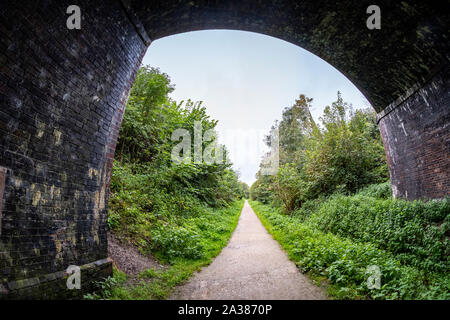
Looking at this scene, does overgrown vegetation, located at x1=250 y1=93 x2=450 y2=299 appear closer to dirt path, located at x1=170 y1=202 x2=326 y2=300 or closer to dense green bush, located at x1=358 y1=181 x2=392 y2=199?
dense green bush, located at x1=358 y1=181 x2=392 y2=199

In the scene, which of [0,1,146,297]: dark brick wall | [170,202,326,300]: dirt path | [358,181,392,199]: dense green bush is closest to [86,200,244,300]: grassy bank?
[170,202,326,300]: dirt path

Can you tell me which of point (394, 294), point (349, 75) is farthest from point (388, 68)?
point (394, 294)

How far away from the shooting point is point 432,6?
408cm

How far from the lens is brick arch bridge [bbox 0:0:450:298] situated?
2.59 m

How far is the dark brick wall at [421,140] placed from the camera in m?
5.30

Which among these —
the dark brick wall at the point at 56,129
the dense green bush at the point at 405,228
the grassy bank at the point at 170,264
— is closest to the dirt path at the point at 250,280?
the grassy bank at the point at 170,264

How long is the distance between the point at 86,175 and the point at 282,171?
12.0m

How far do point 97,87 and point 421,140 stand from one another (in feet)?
26.3

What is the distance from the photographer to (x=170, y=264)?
Answer: 5.17m

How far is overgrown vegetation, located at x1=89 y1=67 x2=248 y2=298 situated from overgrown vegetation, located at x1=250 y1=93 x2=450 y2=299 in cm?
276

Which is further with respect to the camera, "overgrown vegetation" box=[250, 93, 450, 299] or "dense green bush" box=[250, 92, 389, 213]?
"dense green bush" box=[250, 92, 389, 213]

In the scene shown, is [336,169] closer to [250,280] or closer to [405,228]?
[405,228]

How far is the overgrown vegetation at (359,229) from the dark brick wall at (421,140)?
22.6 inches
